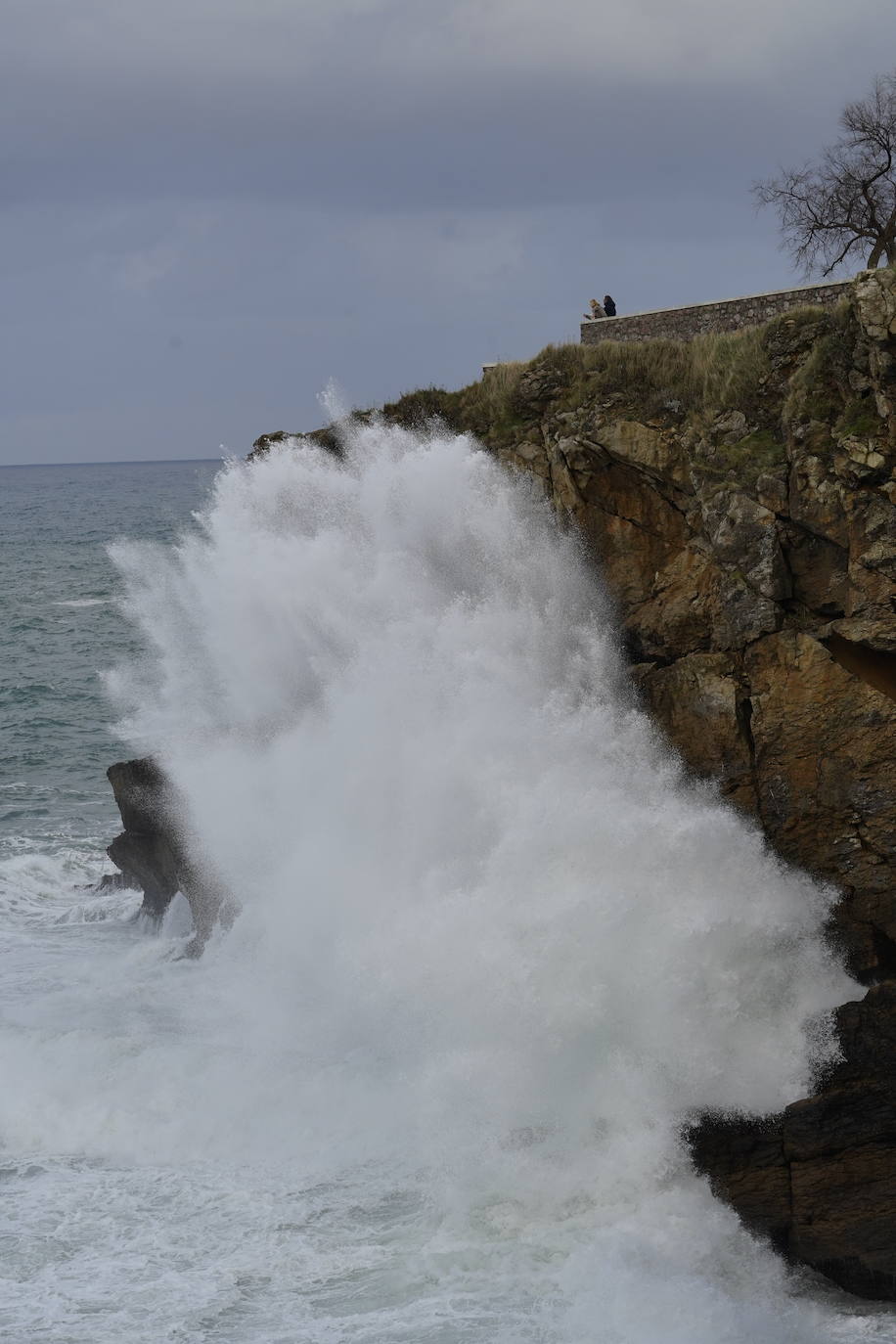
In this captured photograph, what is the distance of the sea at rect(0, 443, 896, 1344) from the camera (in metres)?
11.7

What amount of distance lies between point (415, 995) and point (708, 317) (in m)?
8.55

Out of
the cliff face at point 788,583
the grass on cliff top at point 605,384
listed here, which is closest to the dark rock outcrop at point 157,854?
the grass on cliff top at point 605,384

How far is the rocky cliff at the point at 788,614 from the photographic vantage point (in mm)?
12055

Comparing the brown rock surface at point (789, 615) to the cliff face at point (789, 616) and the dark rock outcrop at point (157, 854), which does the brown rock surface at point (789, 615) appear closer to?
the cliff face at point (789, 616)

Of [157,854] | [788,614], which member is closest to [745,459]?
[788,614]

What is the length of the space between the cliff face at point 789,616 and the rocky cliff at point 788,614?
20 millimetres

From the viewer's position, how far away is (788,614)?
1339 cm

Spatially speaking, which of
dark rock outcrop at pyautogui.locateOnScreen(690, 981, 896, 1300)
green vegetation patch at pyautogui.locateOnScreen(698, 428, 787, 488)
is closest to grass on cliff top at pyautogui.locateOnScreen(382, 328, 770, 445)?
green vegetation patch at pyautogui.locateOnScreen(698, 428, 787, 488)

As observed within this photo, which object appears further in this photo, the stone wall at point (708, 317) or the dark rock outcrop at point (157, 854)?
the dark rock outcrop at point (157, 854)

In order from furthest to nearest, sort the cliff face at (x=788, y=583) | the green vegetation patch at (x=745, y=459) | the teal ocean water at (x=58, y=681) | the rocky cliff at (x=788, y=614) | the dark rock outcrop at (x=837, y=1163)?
the teal ocean water at (x=58, y=681) < the green vegetation patch at (x=745, y=459) < the cliff face at (x=788, y=583) < the rocky cliff at (x=788, y=614) < the dark rock outcrop at (x=837, y=1163)

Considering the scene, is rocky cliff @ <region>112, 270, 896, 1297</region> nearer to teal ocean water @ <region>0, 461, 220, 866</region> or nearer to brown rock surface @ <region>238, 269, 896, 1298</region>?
brown rock surface @ <region>238, 269, 896, 1298</region>

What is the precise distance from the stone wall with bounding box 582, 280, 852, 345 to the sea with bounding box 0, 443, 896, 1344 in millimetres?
2423

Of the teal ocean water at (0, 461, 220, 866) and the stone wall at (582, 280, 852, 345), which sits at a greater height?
the stone wall at (582, 280, 852, 345)

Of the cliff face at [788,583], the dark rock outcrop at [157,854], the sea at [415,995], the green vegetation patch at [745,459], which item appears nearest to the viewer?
the sea at [415,995]
